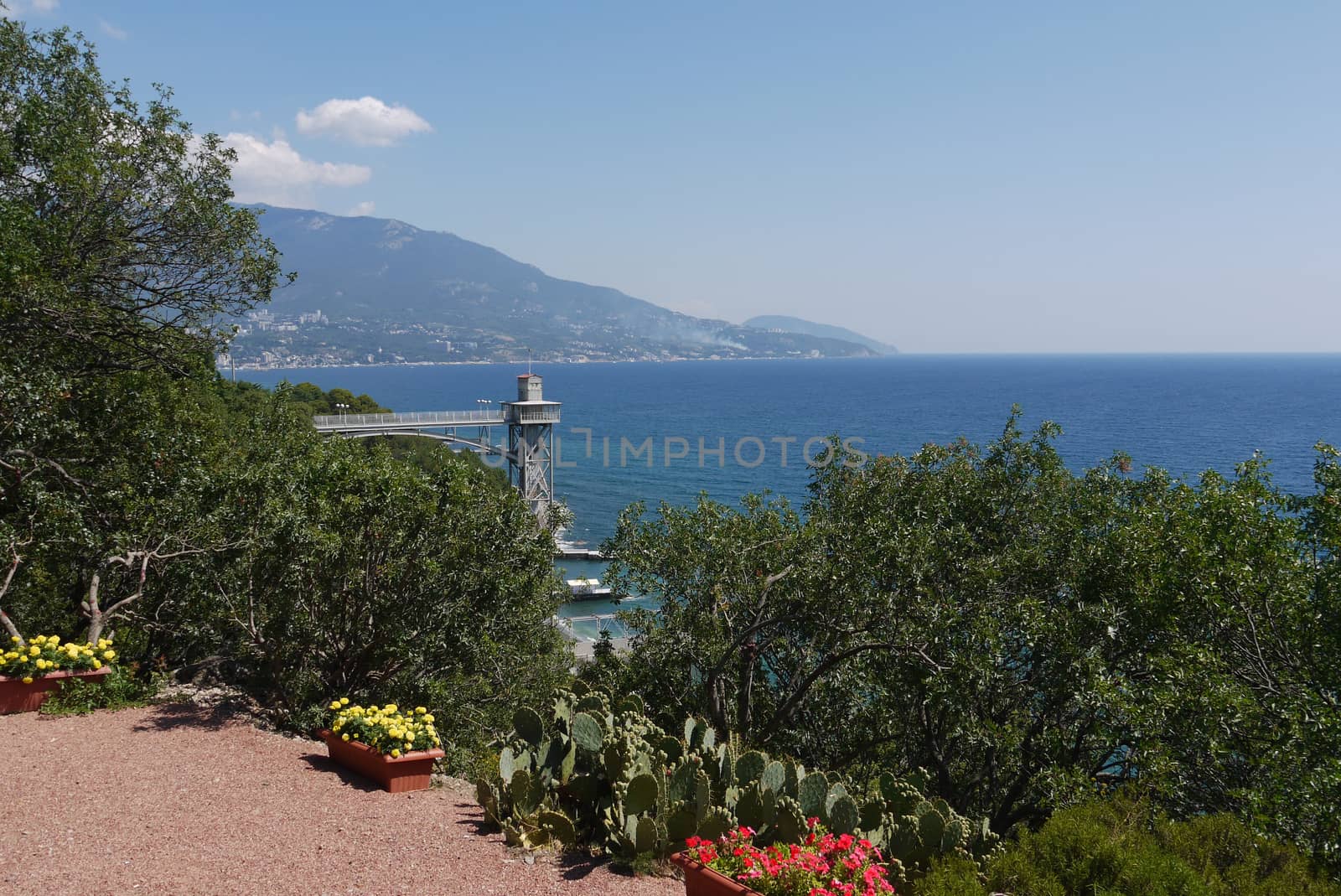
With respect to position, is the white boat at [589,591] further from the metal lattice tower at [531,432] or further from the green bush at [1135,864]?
the green bush at [1135,864]

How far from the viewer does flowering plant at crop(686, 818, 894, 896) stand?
5.46 metres

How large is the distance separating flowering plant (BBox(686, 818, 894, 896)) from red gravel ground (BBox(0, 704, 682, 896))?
82cm

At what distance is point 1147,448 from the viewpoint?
76438mm

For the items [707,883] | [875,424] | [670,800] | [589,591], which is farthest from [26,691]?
[875,424]

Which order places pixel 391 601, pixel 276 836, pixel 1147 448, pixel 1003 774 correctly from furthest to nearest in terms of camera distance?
pixel 1147 448
pixel 391 601
pixel 1003 774
pixel 276 836

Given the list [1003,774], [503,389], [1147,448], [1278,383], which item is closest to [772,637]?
[1003,774]

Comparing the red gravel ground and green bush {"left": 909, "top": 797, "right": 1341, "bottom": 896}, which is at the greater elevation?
green bush {"left": 909, "top": 797, "right": 1341, "bottom": 896}

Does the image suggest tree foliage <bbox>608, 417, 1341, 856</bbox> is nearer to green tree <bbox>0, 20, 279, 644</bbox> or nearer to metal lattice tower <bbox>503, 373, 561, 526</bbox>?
green tree <bbox>0, 20, 279, 644</bbox>

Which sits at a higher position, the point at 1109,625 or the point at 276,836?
the point at 1109,625

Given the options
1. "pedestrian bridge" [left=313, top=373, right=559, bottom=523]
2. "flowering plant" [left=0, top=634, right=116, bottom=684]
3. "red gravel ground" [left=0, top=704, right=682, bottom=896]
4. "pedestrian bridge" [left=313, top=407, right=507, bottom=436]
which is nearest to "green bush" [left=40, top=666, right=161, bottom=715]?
"flowering plant" [left=0, top=634, right=116, bottom=684]

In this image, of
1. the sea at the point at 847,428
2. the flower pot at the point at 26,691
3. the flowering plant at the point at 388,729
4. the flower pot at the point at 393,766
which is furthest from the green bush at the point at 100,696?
the sea at the point at 847,428

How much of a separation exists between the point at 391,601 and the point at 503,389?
18546 centimetres

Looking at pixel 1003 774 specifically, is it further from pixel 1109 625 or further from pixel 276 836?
pixel 276 836

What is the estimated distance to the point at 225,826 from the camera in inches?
284
